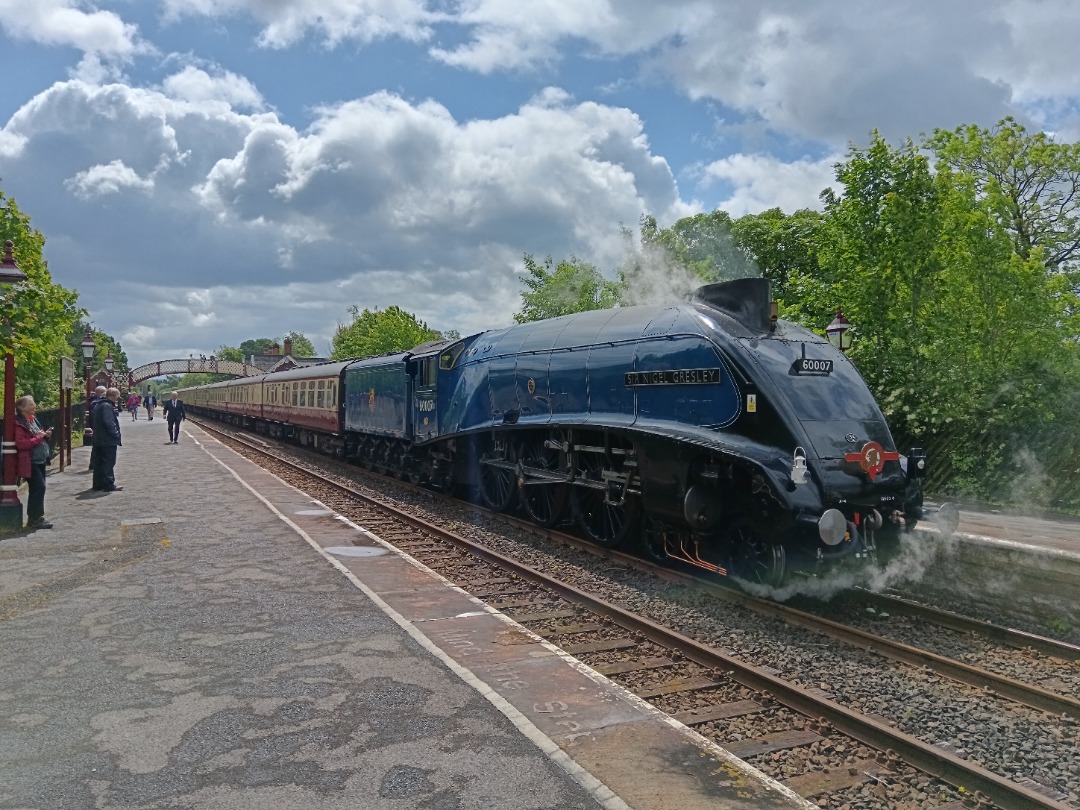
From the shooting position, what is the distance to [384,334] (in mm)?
64688

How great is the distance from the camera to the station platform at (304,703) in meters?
3.99

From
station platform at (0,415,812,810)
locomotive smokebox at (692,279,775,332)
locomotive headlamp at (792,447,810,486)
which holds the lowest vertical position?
station platform at (0,415,812,810)

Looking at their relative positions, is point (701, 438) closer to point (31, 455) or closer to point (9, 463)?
point (31, 455)

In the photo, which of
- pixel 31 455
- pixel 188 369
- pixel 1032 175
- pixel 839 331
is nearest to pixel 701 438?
pixel 839 331

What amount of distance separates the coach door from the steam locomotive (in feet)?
7.02

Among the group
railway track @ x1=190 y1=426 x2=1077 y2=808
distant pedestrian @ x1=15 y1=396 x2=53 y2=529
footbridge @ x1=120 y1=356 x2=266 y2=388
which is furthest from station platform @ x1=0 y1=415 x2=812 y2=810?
footbridge @ x1=120 y1=356 x2=266 y2=388

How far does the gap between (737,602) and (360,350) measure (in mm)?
61917

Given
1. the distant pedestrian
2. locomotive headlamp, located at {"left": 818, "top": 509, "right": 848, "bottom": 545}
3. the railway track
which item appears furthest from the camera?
the distant pedestrian

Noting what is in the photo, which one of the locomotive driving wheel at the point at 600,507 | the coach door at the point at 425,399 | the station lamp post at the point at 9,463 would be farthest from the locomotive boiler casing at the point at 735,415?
the station lamp post at the point at 9,463

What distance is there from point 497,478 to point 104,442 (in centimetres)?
762

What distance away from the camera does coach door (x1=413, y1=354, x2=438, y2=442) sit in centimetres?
1520

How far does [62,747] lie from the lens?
4.39m

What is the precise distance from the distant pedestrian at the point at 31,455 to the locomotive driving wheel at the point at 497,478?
248 inches

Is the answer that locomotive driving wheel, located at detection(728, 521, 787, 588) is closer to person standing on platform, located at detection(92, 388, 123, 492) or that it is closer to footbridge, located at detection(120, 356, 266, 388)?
person standing on platform, located at detection(92, 388, 123, 492)
